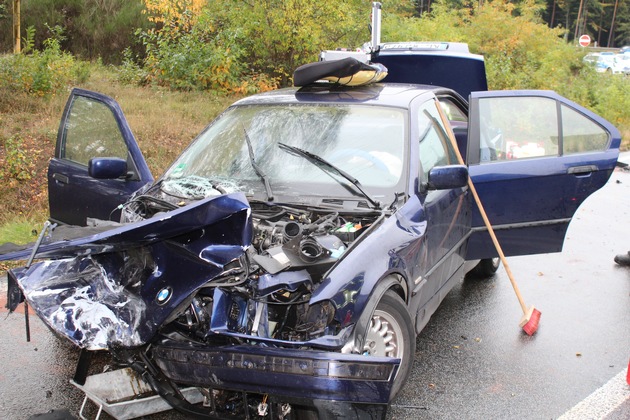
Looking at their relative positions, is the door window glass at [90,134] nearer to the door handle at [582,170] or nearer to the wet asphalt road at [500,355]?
the wet asphalt road at [500,355]

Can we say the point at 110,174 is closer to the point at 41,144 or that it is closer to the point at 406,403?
the point at 406,403

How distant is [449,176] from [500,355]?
4.70 ft

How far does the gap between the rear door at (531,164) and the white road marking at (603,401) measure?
1.26 metres

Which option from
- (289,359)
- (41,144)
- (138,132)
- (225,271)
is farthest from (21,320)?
(138,132)

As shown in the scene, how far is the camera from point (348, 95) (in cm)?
473

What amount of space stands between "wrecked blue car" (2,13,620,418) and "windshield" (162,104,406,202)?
1cm

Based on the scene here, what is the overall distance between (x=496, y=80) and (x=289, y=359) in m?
17.0

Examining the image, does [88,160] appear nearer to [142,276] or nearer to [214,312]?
[142,276]

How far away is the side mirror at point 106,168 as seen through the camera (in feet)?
13.9

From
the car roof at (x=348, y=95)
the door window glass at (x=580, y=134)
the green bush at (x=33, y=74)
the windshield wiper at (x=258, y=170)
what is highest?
the car roof at (x=348, y=95)

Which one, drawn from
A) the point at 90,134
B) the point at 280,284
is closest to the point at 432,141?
the point at 280,284

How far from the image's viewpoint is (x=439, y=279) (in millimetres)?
4410

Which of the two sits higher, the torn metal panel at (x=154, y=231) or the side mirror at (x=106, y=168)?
the torn metal panel at (x=154, y=231)

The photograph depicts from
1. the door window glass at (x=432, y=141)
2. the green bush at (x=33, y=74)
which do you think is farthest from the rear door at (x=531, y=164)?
the green bush at (x=33, y=74)
